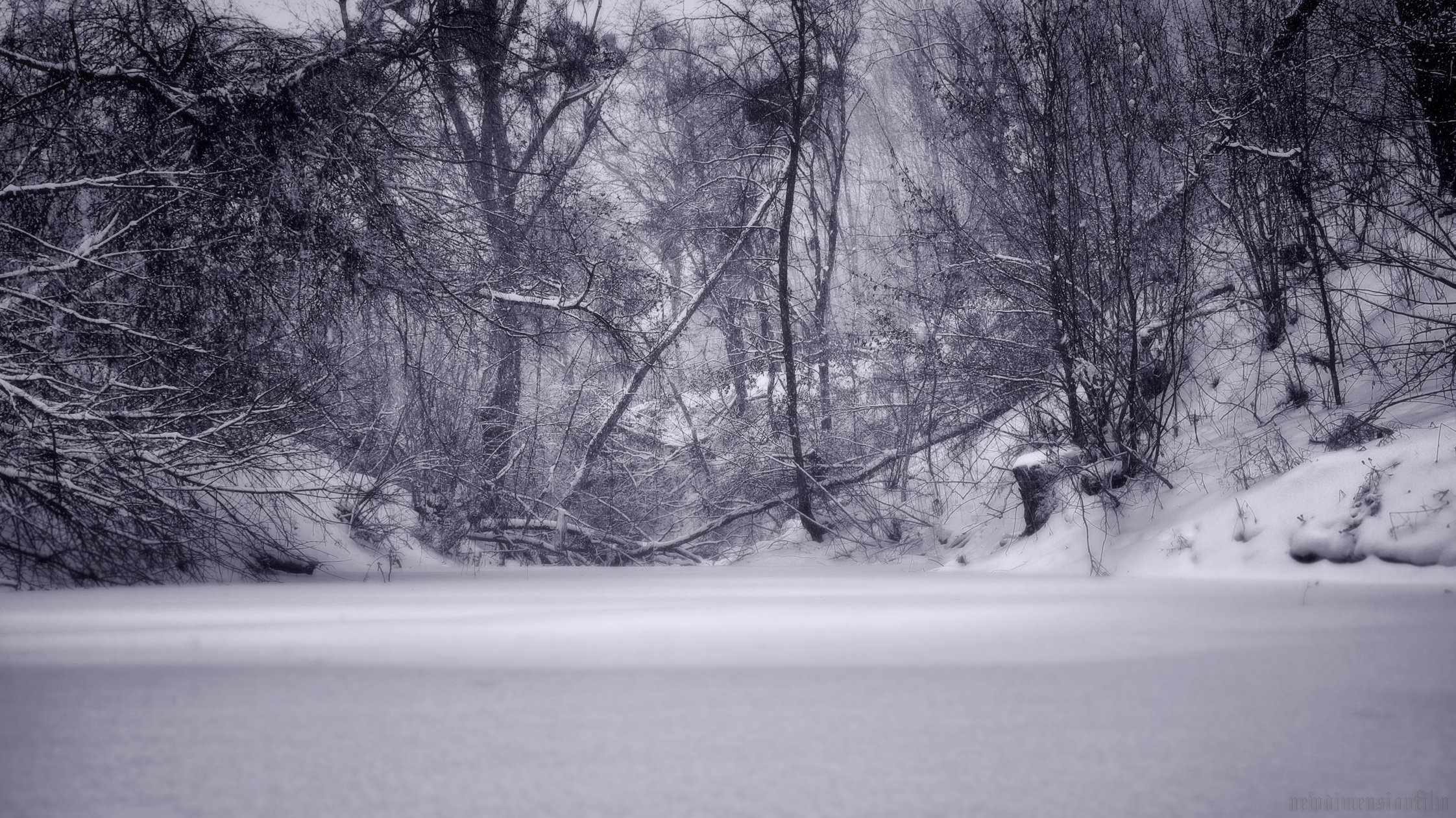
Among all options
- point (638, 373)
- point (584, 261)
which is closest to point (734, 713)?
point (584, 261)

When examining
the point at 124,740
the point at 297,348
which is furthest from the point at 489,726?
the point at 297,348

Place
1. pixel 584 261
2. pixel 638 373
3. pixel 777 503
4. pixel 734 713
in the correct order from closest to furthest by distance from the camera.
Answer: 1. pixel 734 713
2. pixel 584 261
3. pixel 638 373
4. pixel 777 503

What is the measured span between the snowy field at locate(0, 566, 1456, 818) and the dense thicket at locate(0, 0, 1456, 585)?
9.45 ft

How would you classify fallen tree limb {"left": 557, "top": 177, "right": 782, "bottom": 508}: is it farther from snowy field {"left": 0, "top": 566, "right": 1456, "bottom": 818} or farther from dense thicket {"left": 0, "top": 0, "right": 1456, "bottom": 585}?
snowy field {"left": 0, "top": 566, "right": 1456, "bottom": 818}

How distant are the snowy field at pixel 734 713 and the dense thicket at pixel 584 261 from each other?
288 cm

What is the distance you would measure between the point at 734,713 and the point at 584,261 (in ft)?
22.5

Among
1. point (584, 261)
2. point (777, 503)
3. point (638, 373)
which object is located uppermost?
point (584, 261)

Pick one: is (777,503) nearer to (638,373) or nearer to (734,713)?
(638,373)

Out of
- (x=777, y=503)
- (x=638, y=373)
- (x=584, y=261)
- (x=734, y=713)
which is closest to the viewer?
(x=734, y=713)

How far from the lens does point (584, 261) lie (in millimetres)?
8328

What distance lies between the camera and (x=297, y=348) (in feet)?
29.2

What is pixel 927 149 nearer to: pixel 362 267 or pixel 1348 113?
pixel 1348 113

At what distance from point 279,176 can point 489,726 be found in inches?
231

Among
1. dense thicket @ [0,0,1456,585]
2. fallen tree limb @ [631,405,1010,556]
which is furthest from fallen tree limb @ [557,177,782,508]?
fallen tree limb @ [631,405,1010,556]
